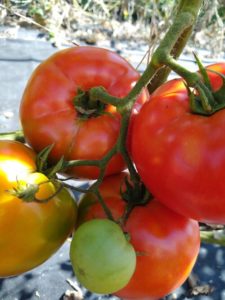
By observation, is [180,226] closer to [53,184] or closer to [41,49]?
[53,184]

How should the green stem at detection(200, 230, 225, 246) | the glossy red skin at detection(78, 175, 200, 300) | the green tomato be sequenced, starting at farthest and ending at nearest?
the green stem at detection(200, 230, 225, 246), the glossy red skin at detection(78, 175, 200, 300), the green tomato

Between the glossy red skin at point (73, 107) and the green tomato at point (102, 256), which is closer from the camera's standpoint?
the green tomato at point (102, 256)

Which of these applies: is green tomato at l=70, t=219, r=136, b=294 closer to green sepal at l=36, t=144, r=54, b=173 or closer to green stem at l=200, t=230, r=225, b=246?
green sepal at l=36, t=144, r=54, b=173

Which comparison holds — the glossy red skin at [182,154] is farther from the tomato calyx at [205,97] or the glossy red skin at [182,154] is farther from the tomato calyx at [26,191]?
the tomato calyx at [26,191]

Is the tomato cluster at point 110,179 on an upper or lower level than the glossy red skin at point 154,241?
upper

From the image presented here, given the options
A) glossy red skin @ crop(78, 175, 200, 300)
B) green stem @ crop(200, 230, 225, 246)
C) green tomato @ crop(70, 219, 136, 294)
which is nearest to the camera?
green tomato @ crop(70, 219, 136, 294)

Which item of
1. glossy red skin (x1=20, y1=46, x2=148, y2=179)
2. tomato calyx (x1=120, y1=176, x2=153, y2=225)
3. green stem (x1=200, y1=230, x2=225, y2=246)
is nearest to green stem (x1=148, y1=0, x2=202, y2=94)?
glossy red skin (x1=20, y1=46, x2=148, y2=179)

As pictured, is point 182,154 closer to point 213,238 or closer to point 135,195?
point 135,195

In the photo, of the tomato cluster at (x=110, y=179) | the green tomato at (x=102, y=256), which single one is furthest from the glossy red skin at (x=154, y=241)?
the green tomato at (x=102, y=256)
